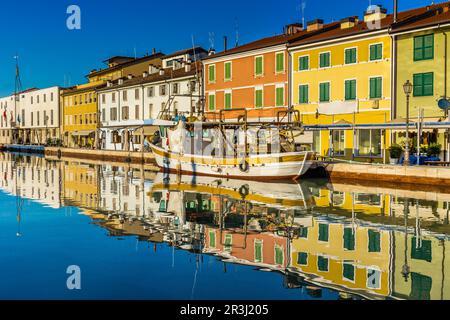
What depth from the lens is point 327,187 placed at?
1120 inches

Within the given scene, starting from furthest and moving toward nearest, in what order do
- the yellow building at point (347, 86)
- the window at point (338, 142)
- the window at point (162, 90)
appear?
the window at point (162, 90), the window at point (338, 142), the yellow building at point (347, 86)

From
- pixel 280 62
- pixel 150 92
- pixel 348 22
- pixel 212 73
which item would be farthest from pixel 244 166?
pixel 150 92

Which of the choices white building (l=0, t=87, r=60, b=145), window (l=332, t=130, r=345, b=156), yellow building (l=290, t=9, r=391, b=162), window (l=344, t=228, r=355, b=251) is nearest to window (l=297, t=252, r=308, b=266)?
window (l=344, t=228, r=355, b=251)

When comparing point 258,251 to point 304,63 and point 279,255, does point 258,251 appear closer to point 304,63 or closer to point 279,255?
point 279,255

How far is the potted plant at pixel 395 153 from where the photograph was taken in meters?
31.6

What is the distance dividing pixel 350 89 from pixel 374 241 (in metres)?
25.4

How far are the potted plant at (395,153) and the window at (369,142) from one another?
138 inches

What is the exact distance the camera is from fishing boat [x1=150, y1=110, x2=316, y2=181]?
104 feet

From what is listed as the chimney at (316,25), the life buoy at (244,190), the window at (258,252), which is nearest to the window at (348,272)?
the window at (258,252)

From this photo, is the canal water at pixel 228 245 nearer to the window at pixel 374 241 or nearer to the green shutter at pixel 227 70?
the window at pixel 374 241

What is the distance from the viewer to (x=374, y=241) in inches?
555

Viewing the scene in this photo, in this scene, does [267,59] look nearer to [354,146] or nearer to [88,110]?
[354,146]

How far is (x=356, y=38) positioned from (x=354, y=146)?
7627 millimetres
